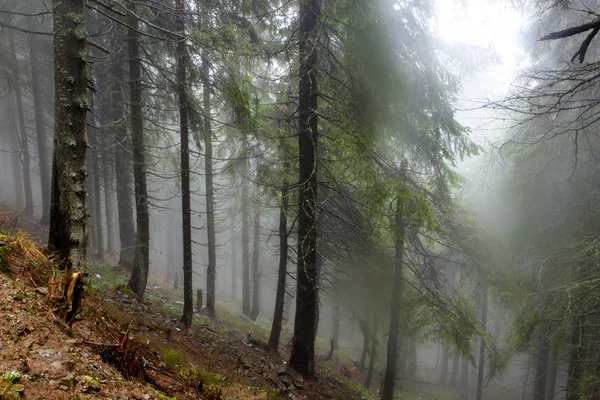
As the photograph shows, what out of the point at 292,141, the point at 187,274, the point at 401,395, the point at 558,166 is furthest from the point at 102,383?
the point at 401,395

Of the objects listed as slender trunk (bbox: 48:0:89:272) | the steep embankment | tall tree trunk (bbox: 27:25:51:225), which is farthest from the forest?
tall tree trunk (bbox: 27:25:51:225)

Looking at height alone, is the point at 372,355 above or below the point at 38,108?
below

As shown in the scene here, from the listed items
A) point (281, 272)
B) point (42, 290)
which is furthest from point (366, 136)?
point (42, 290)

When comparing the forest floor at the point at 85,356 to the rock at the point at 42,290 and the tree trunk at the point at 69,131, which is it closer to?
the rock at the point at 42,290

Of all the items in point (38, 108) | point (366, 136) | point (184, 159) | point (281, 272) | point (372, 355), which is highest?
point (38, 108)

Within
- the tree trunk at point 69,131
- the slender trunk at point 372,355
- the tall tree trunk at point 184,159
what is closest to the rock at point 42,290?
the tree trunk at point 69,131

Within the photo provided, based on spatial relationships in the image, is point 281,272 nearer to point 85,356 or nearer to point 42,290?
point 42,290

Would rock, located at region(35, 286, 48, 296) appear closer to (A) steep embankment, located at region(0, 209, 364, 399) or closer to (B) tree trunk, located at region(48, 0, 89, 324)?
(A) steep embankment, located at region(0, 209, 364, 399)

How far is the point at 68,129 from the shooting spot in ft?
14.5

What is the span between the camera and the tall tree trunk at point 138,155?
8117mm

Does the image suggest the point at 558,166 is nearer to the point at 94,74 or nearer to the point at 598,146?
the point at 598,146

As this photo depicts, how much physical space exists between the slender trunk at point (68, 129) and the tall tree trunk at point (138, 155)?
12.1 feet

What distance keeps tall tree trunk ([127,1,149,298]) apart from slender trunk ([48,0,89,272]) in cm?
370

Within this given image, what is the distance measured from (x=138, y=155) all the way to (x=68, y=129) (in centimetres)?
402
